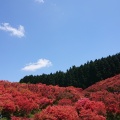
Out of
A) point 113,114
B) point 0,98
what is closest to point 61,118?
point 113,114

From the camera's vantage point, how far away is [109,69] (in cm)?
6731

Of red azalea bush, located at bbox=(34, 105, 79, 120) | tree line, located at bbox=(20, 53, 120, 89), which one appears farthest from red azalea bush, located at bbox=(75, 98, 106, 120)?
tree line, located at bbox=(20, 53, 120, 89)

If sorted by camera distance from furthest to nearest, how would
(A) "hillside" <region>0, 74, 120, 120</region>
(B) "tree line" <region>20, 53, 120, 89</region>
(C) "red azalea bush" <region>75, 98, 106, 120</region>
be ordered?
(B) "tree line" <region>20, 53, 120, 89</region> < (C) "red azalea bush" <region>75, 98, 106, 120</region> < (A) "hillside" <region>0, 74, 120, 120</region>

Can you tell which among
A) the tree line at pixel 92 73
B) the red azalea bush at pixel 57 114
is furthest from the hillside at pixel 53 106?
the tree line at pixel 92 73

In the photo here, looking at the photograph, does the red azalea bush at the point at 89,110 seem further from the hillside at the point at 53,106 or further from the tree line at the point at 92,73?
the tree line at the point at 92,73

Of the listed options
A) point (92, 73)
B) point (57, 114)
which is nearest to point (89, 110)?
point (57, 114)

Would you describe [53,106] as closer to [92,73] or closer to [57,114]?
[57,114]

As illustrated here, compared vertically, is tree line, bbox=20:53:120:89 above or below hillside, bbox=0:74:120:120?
above

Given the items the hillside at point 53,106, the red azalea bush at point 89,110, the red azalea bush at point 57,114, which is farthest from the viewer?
the red azalea bush at point 89,110

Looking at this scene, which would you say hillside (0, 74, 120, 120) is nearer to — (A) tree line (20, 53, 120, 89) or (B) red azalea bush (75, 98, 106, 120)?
(B) red azalea bush (75, 98, 106, 120)

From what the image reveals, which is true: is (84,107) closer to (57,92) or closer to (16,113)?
(16,113)

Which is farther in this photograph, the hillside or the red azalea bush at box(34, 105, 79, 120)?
the hillside

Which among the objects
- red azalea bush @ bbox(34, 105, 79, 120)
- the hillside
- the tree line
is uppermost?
the tree line

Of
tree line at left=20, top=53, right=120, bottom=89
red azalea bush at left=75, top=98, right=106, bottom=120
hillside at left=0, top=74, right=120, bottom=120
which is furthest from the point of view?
tree line at left=20, top=53, right=120, bottom=89
